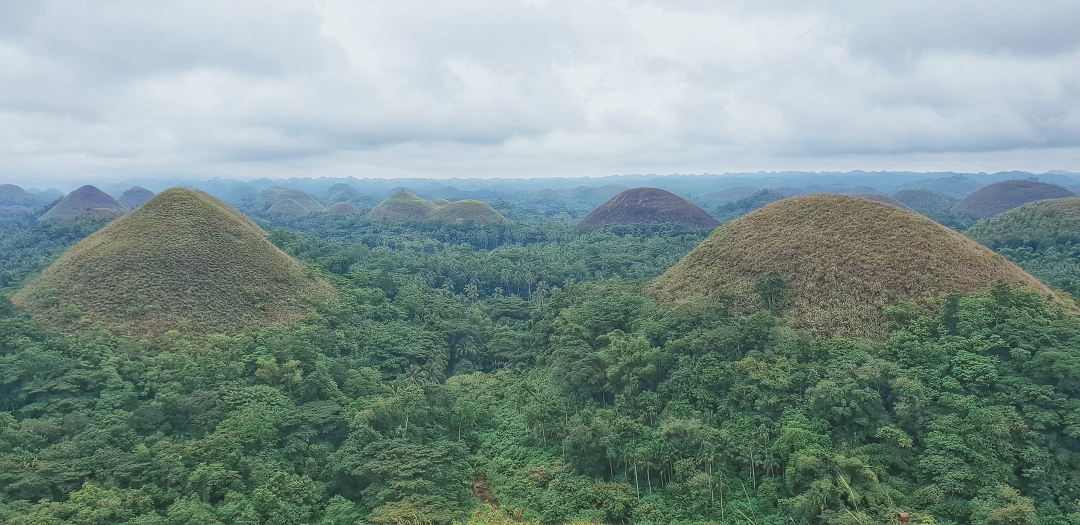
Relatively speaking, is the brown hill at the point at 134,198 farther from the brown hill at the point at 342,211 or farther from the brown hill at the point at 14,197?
the brown hill at the point at 342,211

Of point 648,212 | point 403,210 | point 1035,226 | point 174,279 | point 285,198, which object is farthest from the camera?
point 285,198

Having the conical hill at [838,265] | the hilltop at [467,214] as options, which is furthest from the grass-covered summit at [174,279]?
the hilltop at [467,214]

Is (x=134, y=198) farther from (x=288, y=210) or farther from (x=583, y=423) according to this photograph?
(x=583, y=423)

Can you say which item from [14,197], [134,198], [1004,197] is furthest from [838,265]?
[14,197]

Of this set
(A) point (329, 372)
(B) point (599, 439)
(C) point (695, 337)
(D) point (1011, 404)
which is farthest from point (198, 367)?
(D) point (1011, 404)

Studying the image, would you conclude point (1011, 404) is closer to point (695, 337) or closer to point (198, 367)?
point (695, 337)

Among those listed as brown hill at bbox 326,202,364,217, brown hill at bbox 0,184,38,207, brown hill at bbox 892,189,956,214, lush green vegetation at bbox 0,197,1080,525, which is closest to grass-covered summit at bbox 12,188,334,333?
A: lush green vegetation at bbox 0,197,1080,525

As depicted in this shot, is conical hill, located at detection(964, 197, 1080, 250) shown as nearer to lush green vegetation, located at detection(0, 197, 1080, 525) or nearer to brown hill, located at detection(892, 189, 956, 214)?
lush green vegetation, located at detection(0, 197, 1080, 525)
